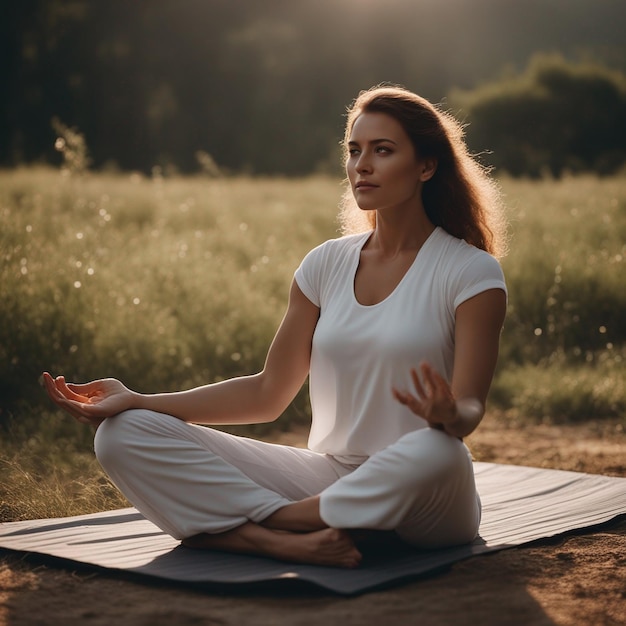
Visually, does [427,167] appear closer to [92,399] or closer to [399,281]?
[399,281]

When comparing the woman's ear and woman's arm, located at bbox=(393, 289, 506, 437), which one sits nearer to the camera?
woman's arm, located at bbox=(393, 289, 506, 437)

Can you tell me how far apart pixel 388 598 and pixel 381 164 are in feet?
3.92

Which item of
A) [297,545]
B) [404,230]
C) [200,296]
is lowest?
[297,545]

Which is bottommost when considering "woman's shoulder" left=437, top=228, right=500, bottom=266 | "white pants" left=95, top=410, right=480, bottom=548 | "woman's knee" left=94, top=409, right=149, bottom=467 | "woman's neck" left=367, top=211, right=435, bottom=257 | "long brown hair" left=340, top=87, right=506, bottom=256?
"white pants" left=95, top=410, right=480, bottom=548

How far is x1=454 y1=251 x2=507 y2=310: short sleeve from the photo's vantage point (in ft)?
9.03

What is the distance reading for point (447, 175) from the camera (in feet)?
9.86

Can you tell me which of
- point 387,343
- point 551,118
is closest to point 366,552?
point 387,343

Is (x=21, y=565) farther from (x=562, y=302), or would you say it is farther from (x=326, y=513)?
(x=562, y=302)

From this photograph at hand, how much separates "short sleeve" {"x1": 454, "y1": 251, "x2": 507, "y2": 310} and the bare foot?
712 millimetres

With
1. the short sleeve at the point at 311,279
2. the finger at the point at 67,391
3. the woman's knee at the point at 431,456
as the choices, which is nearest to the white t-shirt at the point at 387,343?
the short sleeve at the point at 311,279

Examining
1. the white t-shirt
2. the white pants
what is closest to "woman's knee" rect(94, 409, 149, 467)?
the white pants

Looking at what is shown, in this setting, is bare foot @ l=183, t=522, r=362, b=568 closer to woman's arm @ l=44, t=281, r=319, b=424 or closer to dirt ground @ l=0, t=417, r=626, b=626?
dirt ground @ l=0, t=417, r=626, b=626

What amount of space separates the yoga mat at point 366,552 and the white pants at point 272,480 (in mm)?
86

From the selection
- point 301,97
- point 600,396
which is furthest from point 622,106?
point 600,396
